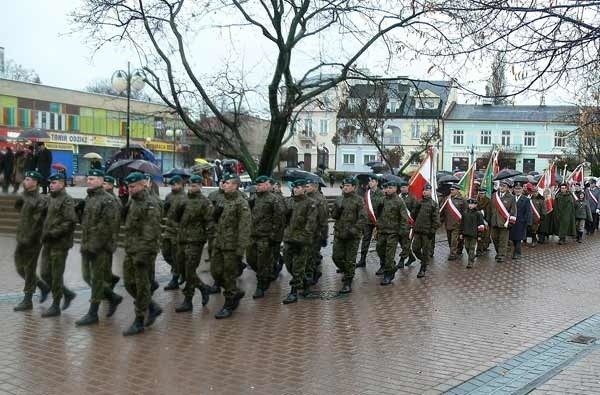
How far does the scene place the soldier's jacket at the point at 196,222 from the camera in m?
9.27

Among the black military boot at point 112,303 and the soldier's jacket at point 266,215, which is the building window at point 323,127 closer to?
the soldier's jacket at point 266,215

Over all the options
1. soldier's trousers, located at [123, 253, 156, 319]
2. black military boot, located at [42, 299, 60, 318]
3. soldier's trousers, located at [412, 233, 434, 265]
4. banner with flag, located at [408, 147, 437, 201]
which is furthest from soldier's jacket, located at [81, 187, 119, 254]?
banner with flag, located at [408, 147, 437, 201]

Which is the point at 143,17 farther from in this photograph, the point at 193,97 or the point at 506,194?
the point at 506,194

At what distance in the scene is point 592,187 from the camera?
80.2ft

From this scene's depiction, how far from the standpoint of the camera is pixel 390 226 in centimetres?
1188

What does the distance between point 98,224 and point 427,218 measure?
7.20m

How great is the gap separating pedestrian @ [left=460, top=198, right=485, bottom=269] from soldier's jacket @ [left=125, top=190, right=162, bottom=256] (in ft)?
28.4

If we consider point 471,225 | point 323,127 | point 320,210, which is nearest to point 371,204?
point 471,225

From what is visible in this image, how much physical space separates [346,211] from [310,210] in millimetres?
880

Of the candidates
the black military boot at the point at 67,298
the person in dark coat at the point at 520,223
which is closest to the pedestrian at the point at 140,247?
the black military boot at the point at 67,298

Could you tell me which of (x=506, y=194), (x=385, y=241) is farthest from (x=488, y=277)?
(x=506, y=194)

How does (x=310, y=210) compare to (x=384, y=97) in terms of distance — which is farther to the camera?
(x=384, y=97)

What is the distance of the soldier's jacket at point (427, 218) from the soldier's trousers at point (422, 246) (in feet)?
0.30

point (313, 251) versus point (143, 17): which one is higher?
point (143, 17)
